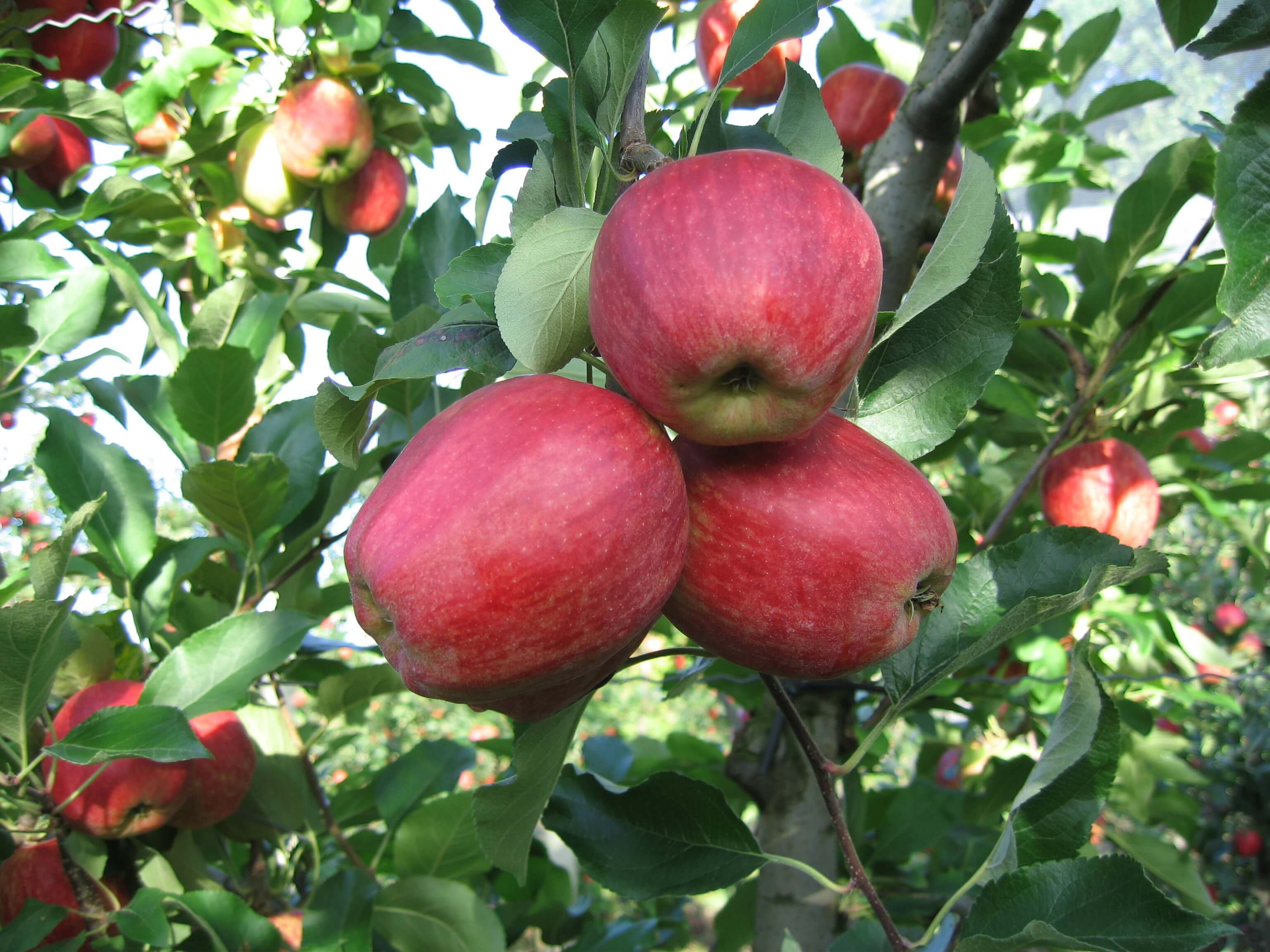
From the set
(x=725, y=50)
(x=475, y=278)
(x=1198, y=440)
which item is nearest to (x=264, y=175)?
(x=725, y=50)

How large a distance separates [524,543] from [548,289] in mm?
166

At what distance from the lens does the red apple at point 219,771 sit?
98 centimetres

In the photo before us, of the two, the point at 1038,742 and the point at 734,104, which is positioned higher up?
the point at 734,104

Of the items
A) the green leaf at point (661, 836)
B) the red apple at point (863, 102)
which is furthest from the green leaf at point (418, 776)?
the red apple at point (863, 102)

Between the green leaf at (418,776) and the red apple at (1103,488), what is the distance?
0.93 metres

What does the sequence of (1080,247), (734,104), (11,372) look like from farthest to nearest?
(734,104) < (1080,247) < (11,372)

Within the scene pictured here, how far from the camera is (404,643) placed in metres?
0.52

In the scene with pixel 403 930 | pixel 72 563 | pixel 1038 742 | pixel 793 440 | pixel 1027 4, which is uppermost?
pixel 1027 4

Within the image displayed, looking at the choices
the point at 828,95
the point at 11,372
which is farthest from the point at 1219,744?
the point at 11,372

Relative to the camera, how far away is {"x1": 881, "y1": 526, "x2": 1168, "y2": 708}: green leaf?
700 mm

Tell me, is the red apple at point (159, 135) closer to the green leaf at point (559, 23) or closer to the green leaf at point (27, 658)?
the green leaf at point (27, 658)

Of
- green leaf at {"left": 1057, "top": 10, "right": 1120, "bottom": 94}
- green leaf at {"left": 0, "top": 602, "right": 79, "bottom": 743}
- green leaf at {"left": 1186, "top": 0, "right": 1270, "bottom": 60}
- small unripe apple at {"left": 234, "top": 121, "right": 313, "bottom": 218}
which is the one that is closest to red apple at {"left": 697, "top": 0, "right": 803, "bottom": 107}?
green leaf at {"left": 1057, "top": 10, "right": 1120, "bottom": 94}

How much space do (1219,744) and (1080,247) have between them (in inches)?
109

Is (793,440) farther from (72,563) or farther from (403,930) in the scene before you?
(72,563)
